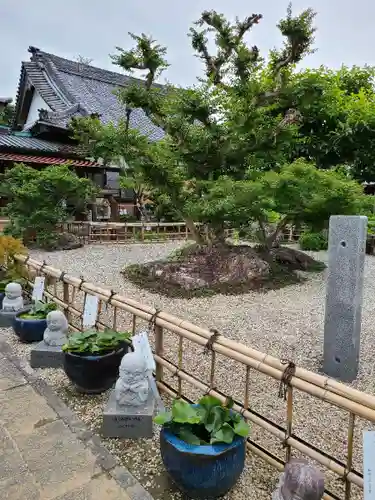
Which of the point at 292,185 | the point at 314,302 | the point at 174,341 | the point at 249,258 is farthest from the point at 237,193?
the point at 174,341

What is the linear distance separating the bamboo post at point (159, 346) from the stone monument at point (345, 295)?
1622 millimetres

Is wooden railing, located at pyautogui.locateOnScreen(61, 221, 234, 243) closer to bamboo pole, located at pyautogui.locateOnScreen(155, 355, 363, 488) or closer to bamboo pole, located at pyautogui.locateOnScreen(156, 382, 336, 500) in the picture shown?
bamboo pole, located at pyautogui.locateOnScreen(155, 355, 363, 488)

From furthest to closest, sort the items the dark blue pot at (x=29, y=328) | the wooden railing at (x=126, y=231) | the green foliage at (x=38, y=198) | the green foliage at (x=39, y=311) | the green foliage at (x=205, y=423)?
the wooden railing at (x=126, y=231) < the green foliage at (x=38, y=198) < the green foliage at (x=39, y=311) < the dark blue pot at (x=29, y=328) < the green foliage at (x=205, y=423)

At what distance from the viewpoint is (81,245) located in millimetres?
10992

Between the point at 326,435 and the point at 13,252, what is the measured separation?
4747 mm

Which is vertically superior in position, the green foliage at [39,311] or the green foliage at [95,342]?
the green foliage at [95,342]

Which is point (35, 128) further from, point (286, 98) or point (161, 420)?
point (161, 420)

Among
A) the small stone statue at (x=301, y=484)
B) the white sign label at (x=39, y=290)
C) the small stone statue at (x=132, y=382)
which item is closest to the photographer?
the small stone statue at (x=301, y=484)

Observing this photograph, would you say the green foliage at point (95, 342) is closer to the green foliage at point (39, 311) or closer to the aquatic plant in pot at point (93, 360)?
the aquatic plant in pot at point (93, 360)

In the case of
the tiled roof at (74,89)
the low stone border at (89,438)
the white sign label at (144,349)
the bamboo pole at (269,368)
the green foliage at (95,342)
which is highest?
the tiled roof at (74,89)

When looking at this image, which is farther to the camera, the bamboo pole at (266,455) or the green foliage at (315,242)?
the green foliage at (315,242)

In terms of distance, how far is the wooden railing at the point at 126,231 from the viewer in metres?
11.8

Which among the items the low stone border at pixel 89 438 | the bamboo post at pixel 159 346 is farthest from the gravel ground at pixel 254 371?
the bamboo post at pixel 159 346

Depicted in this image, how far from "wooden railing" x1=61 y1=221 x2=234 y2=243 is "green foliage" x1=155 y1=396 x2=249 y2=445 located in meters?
10.00
